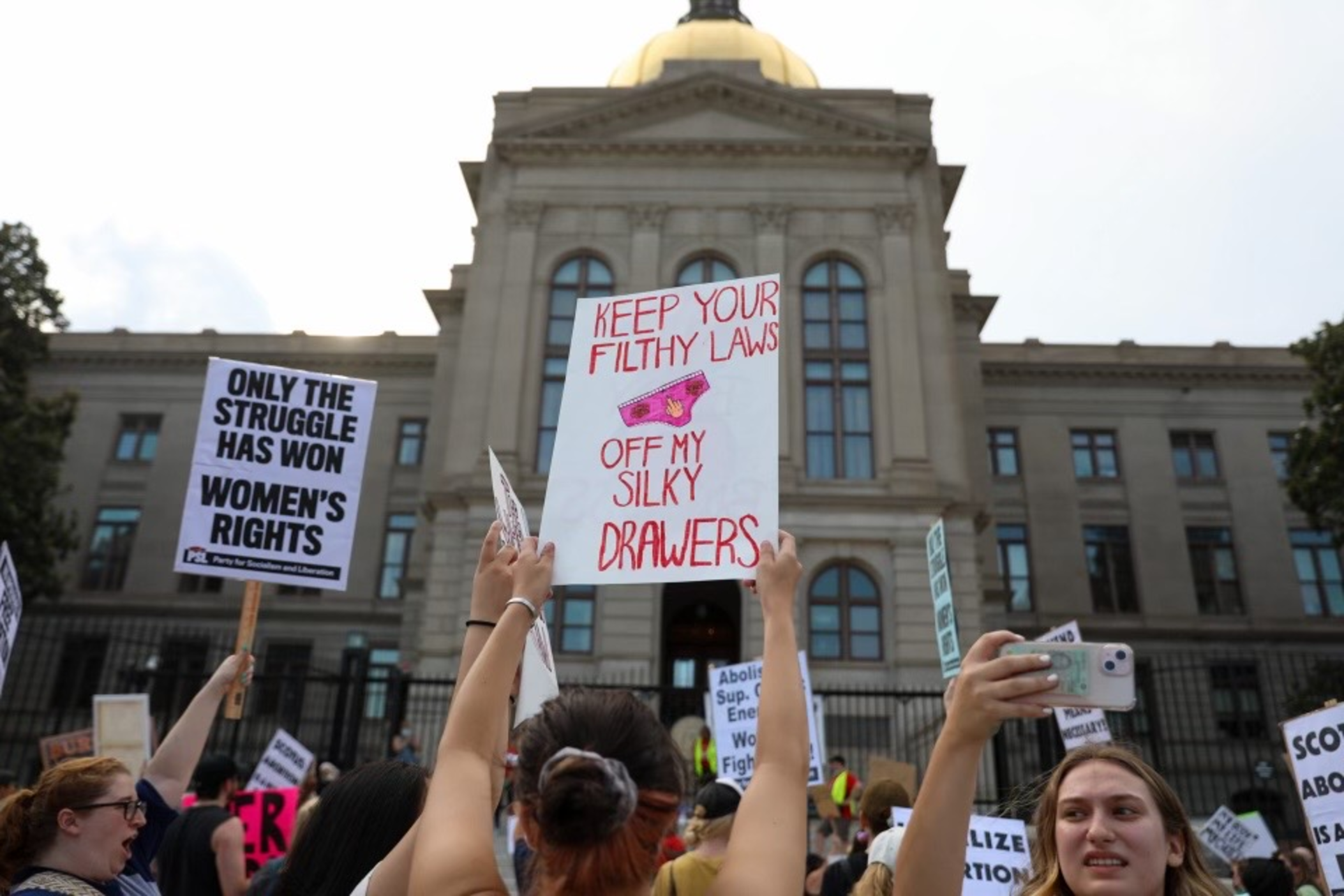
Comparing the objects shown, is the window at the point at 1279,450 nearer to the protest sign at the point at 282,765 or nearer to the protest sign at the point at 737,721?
the protest sign at the point at 737,721

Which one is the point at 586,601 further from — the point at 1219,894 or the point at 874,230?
the point at 1219,894

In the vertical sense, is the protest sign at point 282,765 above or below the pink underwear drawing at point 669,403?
below

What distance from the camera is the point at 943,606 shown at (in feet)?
34.8

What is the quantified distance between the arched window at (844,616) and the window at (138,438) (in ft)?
97.0

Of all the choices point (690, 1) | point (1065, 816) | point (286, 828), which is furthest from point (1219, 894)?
point (690, 1)

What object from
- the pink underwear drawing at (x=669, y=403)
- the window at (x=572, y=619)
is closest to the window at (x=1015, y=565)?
the window at (x=572, y=619)

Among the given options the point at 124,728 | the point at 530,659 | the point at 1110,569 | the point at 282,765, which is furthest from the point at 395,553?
the point at 530,659

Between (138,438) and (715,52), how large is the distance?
94.5 ft

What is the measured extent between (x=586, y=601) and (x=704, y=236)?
12.0m

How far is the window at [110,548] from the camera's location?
39.7 metres

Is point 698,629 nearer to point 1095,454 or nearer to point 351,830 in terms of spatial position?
point 1095,454

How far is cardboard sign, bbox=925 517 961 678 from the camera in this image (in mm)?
10273

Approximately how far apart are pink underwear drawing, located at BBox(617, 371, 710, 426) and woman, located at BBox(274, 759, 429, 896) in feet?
4.70

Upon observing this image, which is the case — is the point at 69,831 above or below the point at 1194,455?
below
